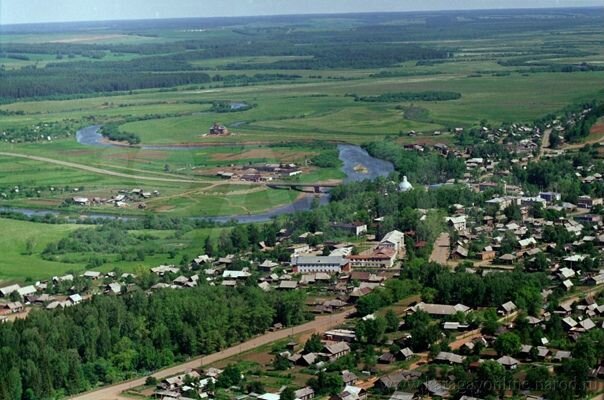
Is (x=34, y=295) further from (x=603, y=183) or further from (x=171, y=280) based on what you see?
(x=603, y=183)

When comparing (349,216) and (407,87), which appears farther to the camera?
(407,87)

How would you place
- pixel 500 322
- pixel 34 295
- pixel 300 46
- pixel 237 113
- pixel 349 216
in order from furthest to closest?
pixel 300 46
pixel 237 113
pixel 349 216
pixel 34 295
pixel 500 322

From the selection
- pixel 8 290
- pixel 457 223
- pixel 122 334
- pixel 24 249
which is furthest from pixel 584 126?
pixel 122 334

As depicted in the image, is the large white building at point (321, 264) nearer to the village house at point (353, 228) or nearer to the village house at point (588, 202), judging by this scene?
the village house at point (353, 228)

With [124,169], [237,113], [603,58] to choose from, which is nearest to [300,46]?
[603,58]

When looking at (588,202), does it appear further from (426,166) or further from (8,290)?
(8,290)

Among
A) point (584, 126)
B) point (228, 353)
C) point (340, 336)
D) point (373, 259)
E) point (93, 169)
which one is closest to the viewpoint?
point (228, 353)

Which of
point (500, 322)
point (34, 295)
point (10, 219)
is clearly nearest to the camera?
point (500, 322)
